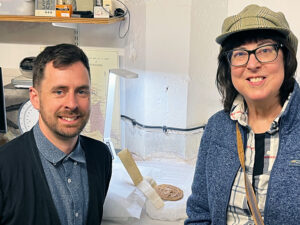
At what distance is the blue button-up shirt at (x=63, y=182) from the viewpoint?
107 centimetres

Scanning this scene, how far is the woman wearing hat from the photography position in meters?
0.93

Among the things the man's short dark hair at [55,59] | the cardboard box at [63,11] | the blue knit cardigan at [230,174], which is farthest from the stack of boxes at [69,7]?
the blue knit cardigan at [230,174]

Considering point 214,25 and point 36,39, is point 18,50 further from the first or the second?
point 214,25

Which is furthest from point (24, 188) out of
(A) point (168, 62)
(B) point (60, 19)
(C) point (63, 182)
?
(A) point (168, 62)

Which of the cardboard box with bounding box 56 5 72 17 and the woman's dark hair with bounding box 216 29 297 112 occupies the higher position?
the cardboard box with bounding box 56 5 72 17

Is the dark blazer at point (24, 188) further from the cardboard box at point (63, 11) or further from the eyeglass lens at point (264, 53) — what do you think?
the cardboard box at point (63, 11)

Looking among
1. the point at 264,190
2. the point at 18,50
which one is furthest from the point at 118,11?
the point at 264,190

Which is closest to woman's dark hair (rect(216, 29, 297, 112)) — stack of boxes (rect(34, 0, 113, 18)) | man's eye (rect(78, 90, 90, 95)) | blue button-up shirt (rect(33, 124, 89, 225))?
man's eye (rect(78, 90, 90, 95))

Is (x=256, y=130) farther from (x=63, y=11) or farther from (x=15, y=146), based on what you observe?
(x=63, y=11)

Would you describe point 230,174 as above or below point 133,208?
above

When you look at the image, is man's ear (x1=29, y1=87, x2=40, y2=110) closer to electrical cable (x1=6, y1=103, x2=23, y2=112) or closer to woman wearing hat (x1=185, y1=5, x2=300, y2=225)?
woman wearing hat (x1=185, y1=5, x2=300, y2=225)

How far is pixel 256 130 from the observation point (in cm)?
104

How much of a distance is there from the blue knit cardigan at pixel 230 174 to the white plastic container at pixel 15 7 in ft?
3.79

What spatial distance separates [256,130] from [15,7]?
1351 millimetres
